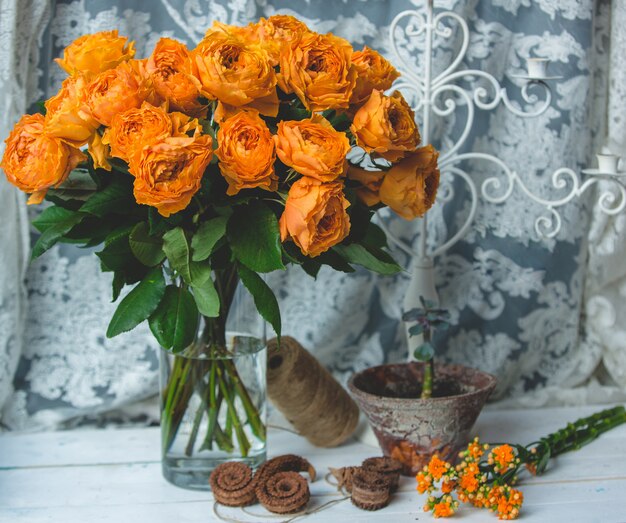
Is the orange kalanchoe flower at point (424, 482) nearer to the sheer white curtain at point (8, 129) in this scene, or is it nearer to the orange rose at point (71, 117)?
the orange rose at point (71, 117)

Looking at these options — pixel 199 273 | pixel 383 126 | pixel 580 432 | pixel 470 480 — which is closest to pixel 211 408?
pixel 199 273

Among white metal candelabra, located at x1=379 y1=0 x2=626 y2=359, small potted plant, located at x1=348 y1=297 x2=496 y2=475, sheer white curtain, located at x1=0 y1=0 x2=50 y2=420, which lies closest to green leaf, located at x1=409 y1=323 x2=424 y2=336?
small potted plant, located at x1=348 y1=297 x2=496 y2=475

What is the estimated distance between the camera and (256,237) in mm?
992

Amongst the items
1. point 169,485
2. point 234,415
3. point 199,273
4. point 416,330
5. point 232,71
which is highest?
point 232,71

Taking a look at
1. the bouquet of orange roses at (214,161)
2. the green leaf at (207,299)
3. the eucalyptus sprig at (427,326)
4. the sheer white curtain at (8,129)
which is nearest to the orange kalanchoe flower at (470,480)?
the eucalyptus sprig at (427,326)

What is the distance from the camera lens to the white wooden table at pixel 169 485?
111 cm

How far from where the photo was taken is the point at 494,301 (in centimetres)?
152

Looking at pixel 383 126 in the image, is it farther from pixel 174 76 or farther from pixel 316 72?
pixel 174 76

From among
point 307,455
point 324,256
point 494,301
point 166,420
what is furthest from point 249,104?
point 494,301

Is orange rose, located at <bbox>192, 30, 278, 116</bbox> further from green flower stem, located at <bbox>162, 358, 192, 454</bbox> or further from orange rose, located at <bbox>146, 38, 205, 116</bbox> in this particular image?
green flower stem, located at <bbox>162, 358, 192, 454</bbox>

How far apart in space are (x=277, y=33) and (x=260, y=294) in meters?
0.31

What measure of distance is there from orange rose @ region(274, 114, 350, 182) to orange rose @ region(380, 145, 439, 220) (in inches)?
4.0

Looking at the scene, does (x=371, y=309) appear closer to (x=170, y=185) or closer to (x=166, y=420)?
(x=166, y=420)

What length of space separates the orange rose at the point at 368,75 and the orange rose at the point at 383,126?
22 mm
